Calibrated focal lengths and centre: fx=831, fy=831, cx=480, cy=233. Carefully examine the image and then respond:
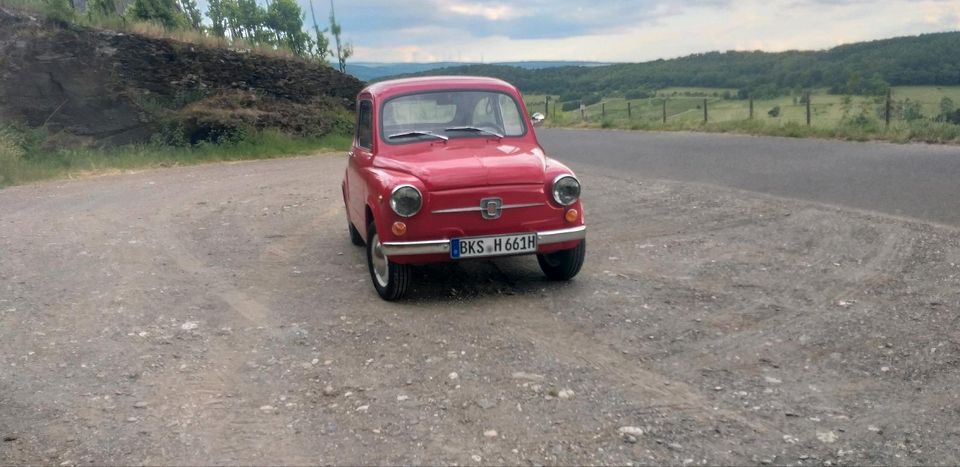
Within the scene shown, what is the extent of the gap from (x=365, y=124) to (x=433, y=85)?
78 centimetres

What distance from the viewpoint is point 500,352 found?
5.07m

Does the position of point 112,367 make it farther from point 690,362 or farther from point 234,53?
point 234,53

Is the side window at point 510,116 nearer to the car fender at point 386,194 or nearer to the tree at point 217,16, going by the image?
the car fender at point 386,194

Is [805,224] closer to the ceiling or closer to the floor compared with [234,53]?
closer to the floor

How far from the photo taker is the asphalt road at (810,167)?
10.4 meters

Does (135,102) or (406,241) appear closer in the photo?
(406,241)

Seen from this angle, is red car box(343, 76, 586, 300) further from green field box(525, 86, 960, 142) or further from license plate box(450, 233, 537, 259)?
green field box(525, 86, 960, 142)

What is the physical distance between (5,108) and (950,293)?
19520 millimetres

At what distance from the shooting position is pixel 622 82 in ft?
210

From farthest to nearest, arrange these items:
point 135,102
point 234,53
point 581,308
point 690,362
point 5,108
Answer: point 234,53 → point 135,102 → point 5,108 → point 581,308 → point 690,362

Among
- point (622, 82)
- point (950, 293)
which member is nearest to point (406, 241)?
point (950, 293)

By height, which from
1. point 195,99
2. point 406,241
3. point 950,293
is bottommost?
point 950,293

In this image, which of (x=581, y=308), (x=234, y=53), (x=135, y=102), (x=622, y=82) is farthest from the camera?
(x=622, y=82)

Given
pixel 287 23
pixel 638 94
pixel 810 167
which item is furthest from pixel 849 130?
pixel 638 94
